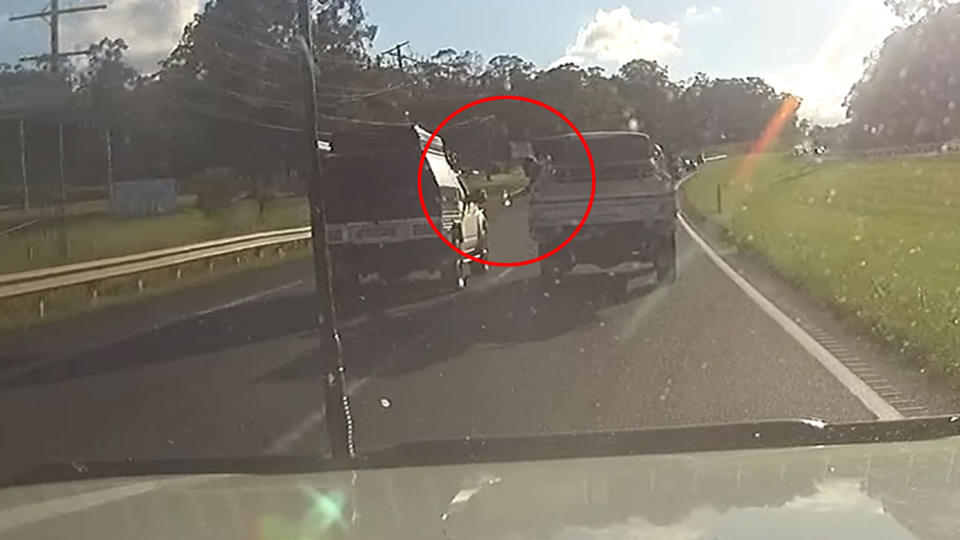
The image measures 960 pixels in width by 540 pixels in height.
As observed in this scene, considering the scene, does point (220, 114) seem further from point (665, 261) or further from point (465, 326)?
point (465, 326)

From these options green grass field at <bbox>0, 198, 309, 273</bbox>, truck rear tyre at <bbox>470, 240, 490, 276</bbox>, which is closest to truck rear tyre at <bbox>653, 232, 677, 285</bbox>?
truck rear tyre at <bbox>470, 240, 490, 276</bbox>

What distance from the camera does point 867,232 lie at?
32.6m

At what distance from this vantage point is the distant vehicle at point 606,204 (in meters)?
21.1

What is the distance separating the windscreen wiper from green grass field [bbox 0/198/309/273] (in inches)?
720

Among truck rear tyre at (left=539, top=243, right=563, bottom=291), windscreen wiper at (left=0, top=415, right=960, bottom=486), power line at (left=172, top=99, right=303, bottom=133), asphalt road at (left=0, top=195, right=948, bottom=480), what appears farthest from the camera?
power line at (left=172, top=99, right=303, bottom=133)

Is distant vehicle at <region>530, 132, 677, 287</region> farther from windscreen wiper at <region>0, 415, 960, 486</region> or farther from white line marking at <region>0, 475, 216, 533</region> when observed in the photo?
white line marking at <region>0, 475, 216, 533</region>

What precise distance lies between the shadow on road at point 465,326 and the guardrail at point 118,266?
589cm

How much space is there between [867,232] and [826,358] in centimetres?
2106

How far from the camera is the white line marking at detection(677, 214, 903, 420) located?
9.81m

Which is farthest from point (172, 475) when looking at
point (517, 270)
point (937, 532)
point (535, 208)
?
point (517, 270)

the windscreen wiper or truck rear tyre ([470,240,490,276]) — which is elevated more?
the windscreen wiper

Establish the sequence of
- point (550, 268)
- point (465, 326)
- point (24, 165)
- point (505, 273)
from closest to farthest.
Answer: point (465, 326)
point (550, 268)
point (505, 273)
point (24, 165)

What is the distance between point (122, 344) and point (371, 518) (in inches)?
494

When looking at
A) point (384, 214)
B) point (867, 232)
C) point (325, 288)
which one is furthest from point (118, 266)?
point (867, 232)
